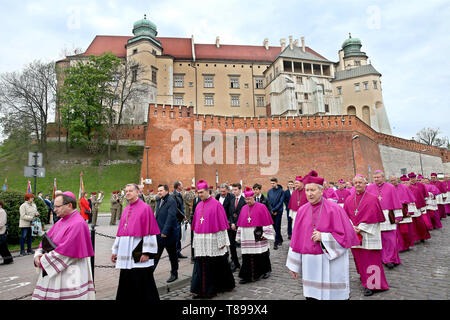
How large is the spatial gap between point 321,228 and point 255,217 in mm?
2614

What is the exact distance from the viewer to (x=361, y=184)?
17.1 feet

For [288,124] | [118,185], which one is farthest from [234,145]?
[118,185]

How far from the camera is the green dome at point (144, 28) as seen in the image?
47938 mm

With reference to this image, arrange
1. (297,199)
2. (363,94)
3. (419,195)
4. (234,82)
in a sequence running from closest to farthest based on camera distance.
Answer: (297,199), (419,195), (363,94), (234,82)

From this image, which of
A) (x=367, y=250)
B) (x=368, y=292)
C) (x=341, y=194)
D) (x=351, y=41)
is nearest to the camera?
(x=368, y=292)

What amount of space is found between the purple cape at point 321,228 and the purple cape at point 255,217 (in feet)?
7.58

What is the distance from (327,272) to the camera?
335 centimetres

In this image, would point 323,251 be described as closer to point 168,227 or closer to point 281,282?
point 281,282

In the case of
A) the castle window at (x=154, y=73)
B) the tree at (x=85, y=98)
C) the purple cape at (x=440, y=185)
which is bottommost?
the purple cape at (x=440, y=185)

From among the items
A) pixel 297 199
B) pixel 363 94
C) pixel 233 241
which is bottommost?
pixel 233 241

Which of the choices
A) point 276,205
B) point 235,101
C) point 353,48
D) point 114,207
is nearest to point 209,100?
point 235,101

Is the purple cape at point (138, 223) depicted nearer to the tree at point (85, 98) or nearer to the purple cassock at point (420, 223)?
the purple cassock at point (420, 223)

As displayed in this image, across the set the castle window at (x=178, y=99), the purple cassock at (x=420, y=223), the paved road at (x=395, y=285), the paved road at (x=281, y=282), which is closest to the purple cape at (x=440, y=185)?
the purple cassock at (x=420, y=223)
